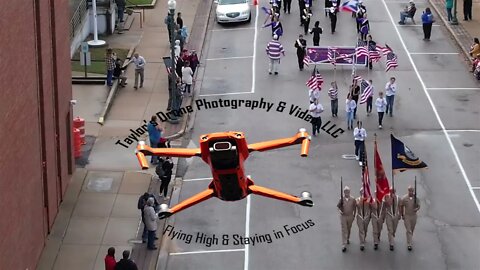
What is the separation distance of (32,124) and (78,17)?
21.5 meters

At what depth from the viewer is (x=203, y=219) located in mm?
32625

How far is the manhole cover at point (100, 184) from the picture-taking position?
34.6m

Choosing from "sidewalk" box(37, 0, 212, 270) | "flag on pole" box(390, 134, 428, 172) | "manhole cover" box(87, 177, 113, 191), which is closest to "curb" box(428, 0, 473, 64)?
"sidewalk" box(37, 0, 212, 270)

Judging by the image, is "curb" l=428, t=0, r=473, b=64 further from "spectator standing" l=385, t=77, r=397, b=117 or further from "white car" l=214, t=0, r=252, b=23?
"white car" l=214, t=0, r=252, b=23

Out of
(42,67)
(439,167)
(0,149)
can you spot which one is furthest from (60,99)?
(439,167)

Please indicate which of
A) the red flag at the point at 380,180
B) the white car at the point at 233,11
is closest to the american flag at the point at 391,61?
the white car at the point at 233,11

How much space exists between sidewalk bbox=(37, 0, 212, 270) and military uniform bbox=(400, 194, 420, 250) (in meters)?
6.25

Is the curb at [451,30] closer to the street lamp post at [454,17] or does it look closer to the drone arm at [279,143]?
the street lamp post at [454,17]

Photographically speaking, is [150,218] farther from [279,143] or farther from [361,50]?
[361,50]

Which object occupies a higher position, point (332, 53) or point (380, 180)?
point (380, 180)

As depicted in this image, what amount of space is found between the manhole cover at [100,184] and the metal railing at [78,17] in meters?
14.2

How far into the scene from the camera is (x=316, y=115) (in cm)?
3822

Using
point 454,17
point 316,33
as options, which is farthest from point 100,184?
point 454,17

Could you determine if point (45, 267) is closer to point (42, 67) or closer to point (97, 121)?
point (42, 67)
